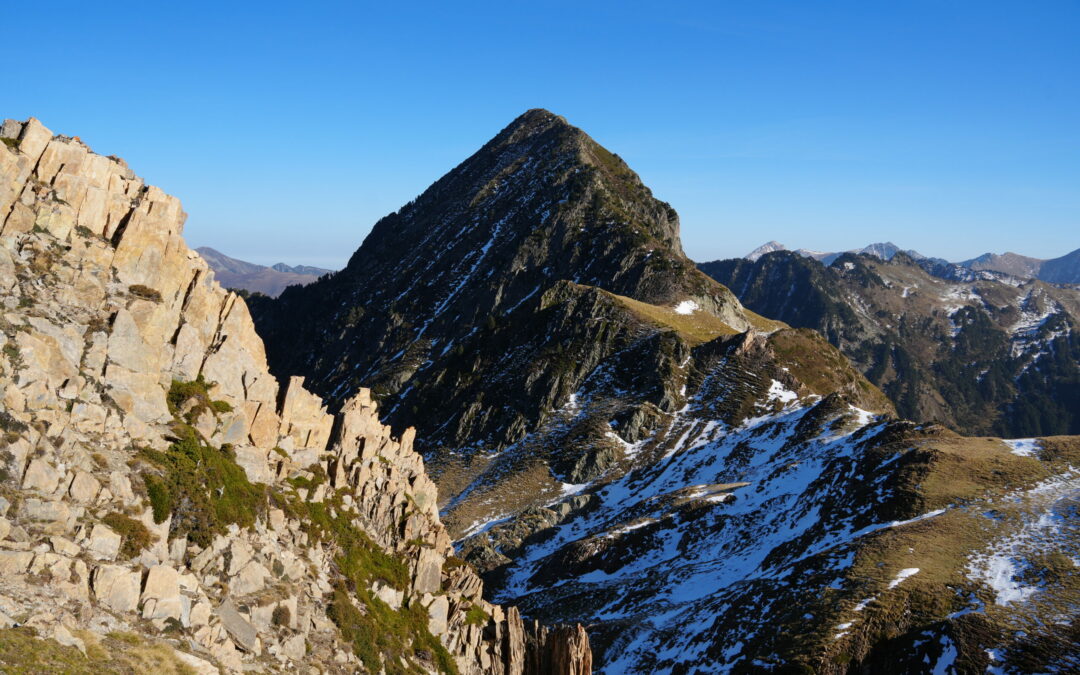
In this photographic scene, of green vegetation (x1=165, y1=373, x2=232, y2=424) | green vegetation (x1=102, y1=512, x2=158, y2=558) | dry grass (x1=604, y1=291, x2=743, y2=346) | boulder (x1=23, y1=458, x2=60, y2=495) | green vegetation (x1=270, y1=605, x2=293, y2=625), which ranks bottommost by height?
green vegetation (x1=270, y1=605, x2=293, y2=625)

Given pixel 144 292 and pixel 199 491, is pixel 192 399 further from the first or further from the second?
pixel 199 491

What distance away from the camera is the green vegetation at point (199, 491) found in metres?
34.4

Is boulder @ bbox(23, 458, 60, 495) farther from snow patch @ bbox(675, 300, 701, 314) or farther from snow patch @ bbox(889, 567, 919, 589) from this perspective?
snow patch @ bbox(675, 300, 701, 314)

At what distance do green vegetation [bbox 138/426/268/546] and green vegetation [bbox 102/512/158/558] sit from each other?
1.56 m

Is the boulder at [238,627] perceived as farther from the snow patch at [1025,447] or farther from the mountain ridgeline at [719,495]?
the snow patch at [1025,447]

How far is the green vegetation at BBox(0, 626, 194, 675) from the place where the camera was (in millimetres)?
22906

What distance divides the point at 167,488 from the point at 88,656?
1041 cm

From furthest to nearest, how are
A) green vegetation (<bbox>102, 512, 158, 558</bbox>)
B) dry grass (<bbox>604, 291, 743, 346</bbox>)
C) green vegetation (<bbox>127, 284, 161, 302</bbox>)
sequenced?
1. dry grass (<bbox>604, 291, 743, 346</bbox>)
2. green vegetation (<bbox>127, 284, 161, 302</bbox>)
3. green vegetation (<bbox>102, 512, 158, 558</bbox>)

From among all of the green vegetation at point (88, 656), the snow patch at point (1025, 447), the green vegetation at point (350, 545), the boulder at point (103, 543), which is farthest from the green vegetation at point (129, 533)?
the snow patch at point (1025, 447)

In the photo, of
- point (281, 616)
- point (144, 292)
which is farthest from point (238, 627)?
point (144, 292)

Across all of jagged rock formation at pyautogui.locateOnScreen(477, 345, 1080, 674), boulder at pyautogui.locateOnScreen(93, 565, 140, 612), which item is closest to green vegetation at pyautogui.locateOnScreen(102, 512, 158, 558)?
boulder at pyautogui.locateOnScreen(93, 565, 140, 612)

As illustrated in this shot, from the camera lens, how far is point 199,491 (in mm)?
36281

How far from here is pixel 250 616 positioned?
34656 mm

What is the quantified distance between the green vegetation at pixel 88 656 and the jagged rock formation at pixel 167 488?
88 mm
